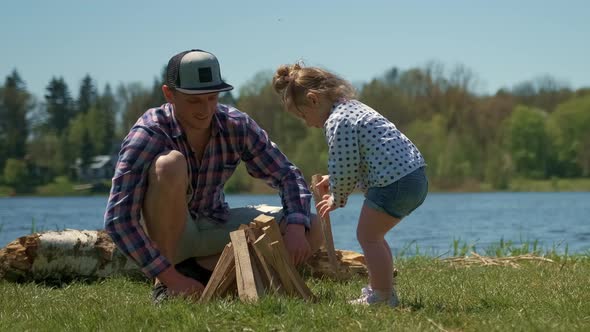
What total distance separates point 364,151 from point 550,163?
4692 centimetres

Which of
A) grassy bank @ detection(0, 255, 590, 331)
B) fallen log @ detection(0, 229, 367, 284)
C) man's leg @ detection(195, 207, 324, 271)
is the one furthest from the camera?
fallen log @ detection(0, 229, 367, 284)

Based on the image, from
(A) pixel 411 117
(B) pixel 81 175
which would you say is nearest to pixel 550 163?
(A) pixel 411 117

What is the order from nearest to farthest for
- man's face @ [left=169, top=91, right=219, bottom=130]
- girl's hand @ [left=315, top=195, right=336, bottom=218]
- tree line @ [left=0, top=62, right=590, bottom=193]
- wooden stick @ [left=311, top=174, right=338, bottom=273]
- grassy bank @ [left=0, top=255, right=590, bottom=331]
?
grassy bank @ [left=0, top=255, right=590, bottom=331] → girl's hand @ [left=315, top=195, right=336, bottom=218] → man's face @ [left=169, top=91, right=219, bottom=130] → wooden stick @ [left=311, top=174, right=338, bottom=273] → tree line @ [left=0, top=62, right=590, bottom=193]

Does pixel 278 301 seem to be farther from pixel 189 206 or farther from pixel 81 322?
pixel 189 206

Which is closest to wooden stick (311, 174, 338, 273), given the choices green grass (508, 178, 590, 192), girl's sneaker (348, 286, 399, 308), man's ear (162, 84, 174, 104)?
girl's sneaker (348, 286, 399, 308)

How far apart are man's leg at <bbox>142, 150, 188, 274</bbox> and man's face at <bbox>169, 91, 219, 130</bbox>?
0.27 meters

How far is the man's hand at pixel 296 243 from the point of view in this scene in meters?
4.96

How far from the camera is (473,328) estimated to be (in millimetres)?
3955

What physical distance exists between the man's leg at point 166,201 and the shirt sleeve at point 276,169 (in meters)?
0.63

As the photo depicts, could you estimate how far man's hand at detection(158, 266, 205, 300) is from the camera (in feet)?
15.6

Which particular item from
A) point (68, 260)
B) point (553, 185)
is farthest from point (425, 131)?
point (68, 260)

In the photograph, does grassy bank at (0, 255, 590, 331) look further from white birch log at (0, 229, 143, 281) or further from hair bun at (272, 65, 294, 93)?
hair bun at (272, 65, 294, 93)

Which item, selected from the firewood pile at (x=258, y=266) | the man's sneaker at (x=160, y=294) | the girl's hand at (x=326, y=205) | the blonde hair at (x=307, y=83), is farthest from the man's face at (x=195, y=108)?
the man's sneaker at (x=160, y=294)

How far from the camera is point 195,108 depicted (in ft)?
16.1
